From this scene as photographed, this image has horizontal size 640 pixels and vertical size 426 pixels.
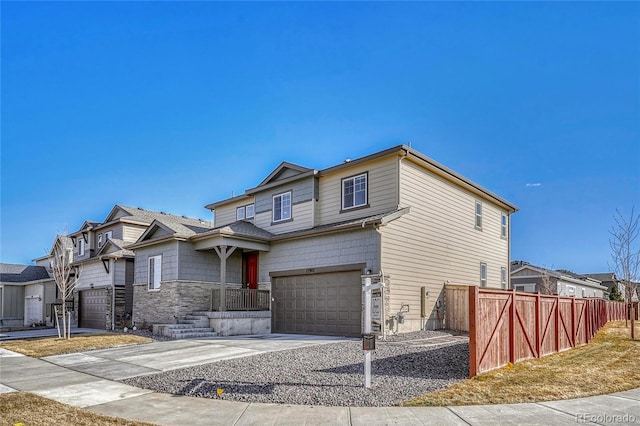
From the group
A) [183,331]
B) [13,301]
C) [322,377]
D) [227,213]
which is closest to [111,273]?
[227,213]

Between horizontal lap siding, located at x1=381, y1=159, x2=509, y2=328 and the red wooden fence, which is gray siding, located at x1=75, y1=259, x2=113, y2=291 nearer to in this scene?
horizontal lap siding, located at x1=381, y1=159, x2=509, y2=328

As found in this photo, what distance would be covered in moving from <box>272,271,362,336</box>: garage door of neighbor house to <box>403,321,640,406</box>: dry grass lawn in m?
6.61

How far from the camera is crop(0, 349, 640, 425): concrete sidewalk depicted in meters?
5.98

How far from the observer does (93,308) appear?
84.6 feet

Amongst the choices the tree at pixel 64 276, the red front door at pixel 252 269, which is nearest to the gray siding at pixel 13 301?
the tree at pixel 64 276

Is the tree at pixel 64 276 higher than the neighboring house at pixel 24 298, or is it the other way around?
the tree at pixel 64 276

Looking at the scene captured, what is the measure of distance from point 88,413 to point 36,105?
49.0 ft

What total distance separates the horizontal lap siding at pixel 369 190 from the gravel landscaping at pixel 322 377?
20.8 ft

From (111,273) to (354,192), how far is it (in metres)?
14.9

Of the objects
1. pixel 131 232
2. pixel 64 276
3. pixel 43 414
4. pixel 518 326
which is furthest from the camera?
pixel 131 232

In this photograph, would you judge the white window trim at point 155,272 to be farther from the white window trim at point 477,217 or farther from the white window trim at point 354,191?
the white window trim at point 477,217

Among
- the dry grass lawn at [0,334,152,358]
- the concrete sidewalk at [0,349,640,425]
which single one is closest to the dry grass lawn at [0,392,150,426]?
the concrete sidewalk at [0,349,640,425]

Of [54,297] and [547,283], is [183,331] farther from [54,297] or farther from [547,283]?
[547,283]

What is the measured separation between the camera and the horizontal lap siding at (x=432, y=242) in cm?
1630
